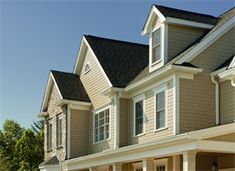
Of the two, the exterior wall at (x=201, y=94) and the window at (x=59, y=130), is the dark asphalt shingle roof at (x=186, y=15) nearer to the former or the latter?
the exterior wall at (x=201, y=94)

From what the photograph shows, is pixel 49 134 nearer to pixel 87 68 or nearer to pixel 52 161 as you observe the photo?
pixel 52 161

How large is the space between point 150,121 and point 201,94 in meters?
2.41

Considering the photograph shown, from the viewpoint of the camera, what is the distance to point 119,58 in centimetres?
2338

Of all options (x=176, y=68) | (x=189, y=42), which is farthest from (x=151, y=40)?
(x=176, y=68)

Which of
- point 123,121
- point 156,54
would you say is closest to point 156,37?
point 156,54

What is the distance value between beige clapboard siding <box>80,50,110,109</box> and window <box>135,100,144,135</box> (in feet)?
6.87

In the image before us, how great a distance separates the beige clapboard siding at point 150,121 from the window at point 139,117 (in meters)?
0.33

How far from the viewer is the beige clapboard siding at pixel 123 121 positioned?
20.4m

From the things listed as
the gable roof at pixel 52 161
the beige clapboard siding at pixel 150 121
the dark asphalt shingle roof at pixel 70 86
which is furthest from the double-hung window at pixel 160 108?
the gable roof at pixel 52 161

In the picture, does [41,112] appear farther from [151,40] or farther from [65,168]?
[151,40]

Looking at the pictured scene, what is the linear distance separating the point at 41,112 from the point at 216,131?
15.6 metres

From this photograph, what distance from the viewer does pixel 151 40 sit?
18.8m

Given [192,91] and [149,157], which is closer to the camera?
[149,157]

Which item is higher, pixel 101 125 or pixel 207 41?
pixel 207 41
